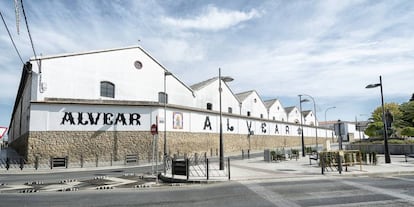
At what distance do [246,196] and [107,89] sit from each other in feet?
77.4

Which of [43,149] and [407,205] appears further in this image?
[43,149]

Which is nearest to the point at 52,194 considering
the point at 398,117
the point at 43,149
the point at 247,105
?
the point at 43,149

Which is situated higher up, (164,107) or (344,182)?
(164,107)

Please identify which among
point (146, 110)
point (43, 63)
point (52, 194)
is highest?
point (43, 63)

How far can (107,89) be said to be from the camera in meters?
29.0

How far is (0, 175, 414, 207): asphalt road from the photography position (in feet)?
26.6

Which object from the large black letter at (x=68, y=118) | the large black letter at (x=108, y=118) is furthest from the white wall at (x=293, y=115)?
the large black letter at (x=68, y=118)

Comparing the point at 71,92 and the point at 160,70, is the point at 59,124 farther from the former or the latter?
the point at 160,70

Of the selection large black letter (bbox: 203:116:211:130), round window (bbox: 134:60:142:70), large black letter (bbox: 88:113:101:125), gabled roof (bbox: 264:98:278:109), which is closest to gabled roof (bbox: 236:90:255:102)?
gabled roof (bbox: 264:98:278:109)

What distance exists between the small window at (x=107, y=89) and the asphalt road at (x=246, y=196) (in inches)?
764

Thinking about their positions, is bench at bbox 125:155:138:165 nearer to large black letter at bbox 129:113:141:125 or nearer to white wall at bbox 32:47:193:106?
large black letter at bbox 129:113:141:125

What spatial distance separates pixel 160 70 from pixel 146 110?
7.76 metres

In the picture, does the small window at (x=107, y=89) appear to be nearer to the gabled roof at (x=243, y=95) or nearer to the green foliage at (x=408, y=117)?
the gabled roof at (x=243, y=95)

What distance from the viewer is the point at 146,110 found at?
89.2 feet
